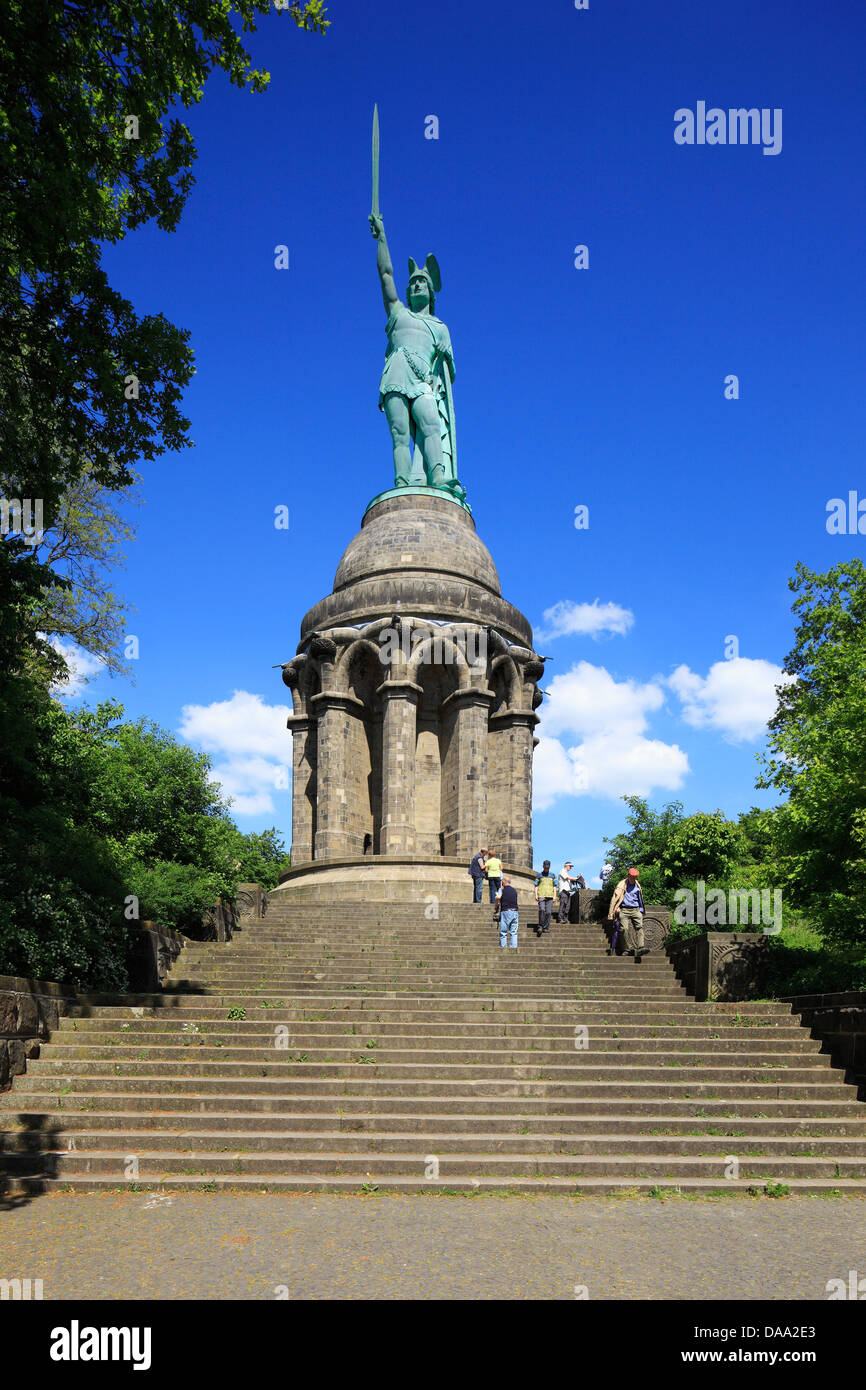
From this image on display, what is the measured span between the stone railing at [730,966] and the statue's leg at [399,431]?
22.5 meters

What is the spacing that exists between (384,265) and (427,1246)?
115ft

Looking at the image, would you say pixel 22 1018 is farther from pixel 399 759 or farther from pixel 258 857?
pixel 258 857

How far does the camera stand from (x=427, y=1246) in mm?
6492

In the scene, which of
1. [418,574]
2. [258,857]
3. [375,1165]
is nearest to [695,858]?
[418,574]

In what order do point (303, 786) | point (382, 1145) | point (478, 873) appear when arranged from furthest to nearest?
1. point (303, 786)
2. point (478, 873)
3. point (382, 1145)

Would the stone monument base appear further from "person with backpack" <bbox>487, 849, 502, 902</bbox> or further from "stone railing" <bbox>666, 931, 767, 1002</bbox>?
"stone railing" <bbox>666, 931, 767, 1002</bbox>

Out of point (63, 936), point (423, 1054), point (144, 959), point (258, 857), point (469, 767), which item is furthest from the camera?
point (258, 857)

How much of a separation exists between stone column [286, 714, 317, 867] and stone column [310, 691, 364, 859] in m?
1.20

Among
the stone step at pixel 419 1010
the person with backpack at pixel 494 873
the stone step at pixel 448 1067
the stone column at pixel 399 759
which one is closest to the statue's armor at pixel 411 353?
the stone column at pixel 399 759

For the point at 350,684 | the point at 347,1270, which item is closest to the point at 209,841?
the point at 350,684

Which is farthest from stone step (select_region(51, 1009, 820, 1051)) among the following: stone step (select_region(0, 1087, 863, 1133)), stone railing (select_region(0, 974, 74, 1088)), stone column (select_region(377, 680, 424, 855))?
stone column (select_region(377, 680, 424, 855))

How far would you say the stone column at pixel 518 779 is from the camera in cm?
2831

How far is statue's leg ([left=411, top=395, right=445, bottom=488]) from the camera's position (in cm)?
3328

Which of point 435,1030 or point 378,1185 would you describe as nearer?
point 378,1185
